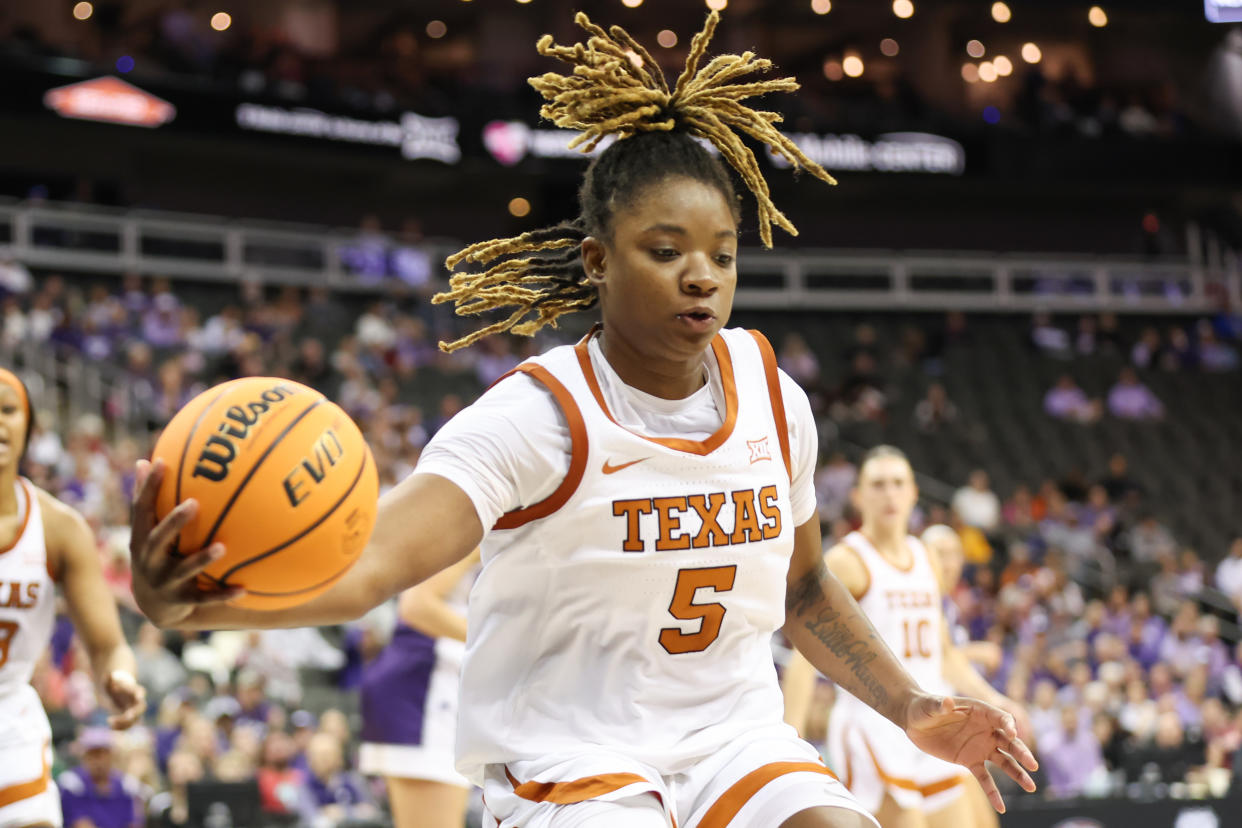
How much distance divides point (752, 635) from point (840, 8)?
24466mm

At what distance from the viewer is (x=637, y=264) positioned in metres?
2.90

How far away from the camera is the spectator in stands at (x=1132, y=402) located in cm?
2028

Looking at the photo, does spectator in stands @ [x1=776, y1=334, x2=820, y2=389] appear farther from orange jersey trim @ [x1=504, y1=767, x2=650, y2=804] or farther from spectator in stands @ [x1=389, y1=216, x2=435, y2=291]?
orange jersey trim @ [x1=504, y1=767, x2=650, y2=804]

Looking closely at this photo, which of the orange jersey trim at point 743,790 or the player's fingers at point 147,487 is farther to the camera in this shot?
the orange jersey trim at point 743,790

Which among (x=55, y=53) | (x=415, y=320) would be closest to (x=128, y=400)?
(x=415, y=320)

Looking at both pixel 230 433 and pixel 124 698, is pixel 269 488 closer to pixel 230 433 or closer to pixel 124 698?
pixel 230 433

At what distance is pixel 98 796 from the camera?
7.10m

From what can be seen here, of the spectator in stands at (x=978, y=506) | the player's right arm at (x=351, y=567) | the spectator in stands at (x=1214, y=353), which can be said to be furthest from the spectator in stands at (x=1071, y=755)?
the spectator in stands at (x=1214, y=353)

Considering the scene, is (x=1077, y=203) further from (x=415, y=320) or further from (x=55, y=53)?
(x=55, y=53)

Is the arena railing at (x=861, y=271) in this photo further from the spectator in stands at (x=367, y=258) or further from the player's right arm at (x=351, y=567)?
the player's right arm at (x=351, y=567)

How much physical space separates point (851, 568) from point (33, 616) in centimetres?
323

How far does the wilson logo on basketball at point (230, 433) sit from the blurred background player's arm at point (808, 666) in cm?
385

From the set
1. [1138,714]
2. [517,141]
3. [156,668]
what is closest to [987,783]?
[156,668]

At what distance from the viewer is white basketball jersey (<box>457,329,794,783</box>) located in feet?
9.12
